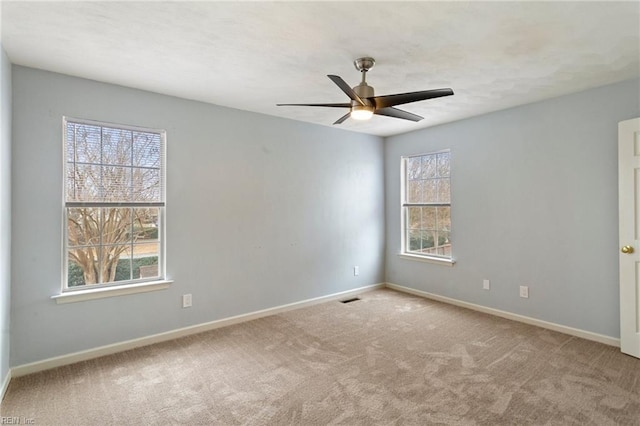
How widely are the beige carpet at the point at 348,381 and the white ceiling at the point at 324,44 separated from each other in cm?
248

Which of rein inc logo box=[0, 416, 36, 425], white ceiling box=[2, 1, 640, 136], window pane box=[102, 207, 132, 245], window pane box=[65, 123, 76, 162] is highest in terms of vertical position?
white ceiling box=[2, 1, 640, 136]

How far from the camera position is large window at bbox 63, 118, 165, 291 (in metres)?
2.92

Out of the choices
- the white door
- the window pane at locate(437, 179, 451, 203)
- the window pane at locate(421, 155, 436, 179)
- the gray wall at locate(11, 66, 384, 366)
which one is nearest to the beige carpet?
the white door

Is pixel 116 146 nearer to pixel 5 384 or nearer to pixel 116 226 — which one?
pixel 116 226

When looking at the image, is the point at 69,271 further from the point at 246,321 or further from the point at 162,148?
the point at 246,321

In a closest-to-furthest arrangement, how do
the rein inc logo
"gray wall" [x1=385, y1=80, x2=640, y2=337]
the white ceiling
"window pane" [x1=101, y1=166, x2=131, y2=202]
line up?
the white ceiling
the rein inc logo
"window pane" [x1=101, y1=166, x2=131, y2=202]
"gray wall" [x1=385, y1=80, x2=640, y2=337]

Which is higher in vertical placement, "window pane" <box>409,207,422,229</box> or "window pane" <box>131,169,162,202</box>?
"window pane" <box>131,169,162,202</box>

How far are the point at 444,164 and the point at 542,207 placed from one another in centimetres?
140

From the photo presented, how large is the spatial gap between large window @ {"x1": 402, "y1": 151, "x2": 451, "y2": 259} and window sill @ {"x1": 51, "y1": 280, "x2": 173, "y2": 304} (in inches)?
138

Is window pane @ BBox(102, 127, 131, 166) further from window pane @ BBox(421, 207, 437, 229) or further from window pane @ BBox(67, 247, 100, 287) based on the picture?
window pane @ BBox(421, 207, 437, 229)

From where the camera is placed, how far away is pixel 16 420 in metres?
2.06

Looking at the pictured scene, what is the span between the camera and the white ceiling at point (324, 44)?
6.32 feet

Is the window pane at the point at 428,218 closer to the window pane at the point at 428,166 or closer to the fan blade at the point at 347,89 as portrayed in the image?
the window pane at the point at 428,166

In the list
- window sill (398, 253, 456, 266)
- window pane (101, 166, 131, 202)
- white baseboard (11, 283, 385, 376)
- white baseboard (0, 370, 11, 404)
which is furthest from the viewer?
window sill (398, 253, 456, 266)
